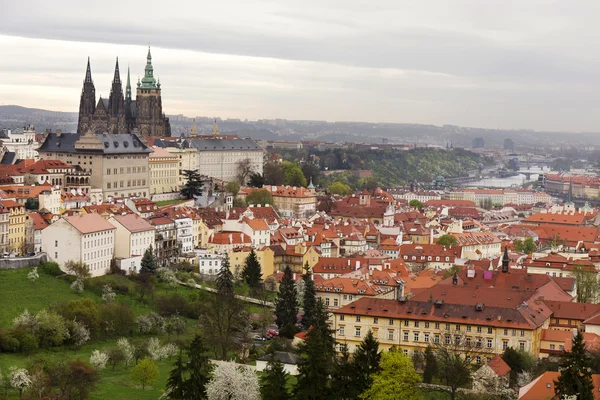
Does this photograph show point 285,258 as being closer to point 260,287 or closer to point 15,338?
point 260,287

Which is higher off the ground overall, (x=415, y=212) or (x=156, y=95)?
(x=156, y=95)

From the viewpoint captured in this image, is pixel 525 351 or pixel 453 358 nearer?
pixel 453 358

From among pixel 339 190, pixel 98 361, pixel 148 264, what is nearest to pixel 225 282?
pixel 148 264

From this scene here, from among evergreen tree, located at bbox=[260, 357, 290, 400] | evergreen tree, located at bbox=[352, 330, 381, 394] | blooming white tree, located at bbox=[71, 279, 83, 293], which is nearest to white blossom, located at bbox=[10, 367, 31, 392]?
evergreen tree, located at bbox=[260, 357, 290, 400]

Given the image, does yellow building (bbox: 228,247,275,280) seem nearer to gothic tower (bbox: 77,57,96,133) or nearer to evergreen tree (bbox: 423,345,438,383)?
evergreen tree (bbox: 423,345,438,383)

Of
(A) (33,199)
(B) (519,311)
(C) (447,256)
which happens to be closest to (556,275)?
(C) (447,256)

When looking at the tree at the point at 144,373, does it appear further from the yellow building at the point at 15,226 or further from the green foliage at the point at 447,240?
the green foliage at the point at 447,240

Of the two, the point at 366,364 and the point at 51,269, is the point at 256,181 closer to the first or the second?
the point at 51,269
